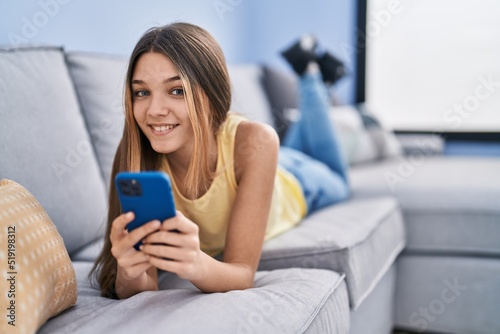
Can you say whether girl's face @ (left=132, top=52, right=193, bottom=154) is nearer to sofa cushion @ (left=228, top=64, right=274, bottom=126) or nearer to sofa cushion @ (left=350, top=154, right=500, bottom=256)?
sofa cushion @ (left=228, top=64, right=274, bottom=126)

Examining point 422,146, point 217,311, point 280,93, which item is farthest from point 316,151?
point 217,311

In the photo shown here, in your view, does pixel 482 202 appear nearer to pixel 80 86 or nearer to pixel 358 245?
pixel 358 245

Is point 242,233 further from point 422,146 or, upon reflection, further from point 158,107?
point 422,146

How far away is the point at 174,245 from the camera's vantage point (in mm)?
800

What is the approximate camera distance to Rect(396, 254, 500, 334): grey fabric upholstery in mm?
1628

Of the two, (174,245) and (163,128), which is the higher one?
(163,128)

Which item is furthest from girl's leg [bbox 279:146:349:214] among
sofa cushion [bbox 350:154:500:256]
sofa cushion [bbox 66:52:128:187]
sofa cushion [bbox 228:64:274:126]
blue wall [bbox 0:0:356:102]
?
blue wall [bbox 0:0:356:102]

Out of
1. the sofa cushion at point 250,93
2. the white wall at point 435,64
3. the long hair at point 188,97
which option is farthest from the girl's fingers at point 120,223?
the white wall at point 435,64

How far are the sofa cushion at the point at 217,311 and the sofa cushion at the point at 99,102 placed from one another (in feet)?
1.42

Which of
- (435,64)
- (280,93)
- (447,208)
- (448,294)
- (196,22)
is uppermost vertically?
(196,22)

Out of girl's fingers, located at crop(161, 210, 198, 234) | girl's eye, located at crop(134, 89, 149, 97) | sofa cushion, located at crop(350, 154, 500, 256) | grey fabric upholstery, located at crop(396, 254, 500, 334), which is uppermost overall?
girl's eye, located at crop(134, 89, 149, 97)

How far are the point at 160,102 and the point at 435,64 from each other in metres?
2.52

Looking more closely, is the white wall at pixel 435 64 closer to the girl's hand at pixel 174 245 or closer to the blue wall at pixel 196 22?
the blue wall at pixel 196 22

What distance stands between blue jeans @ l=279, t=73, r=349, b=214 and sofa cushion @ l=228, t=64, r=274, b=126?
194mm
